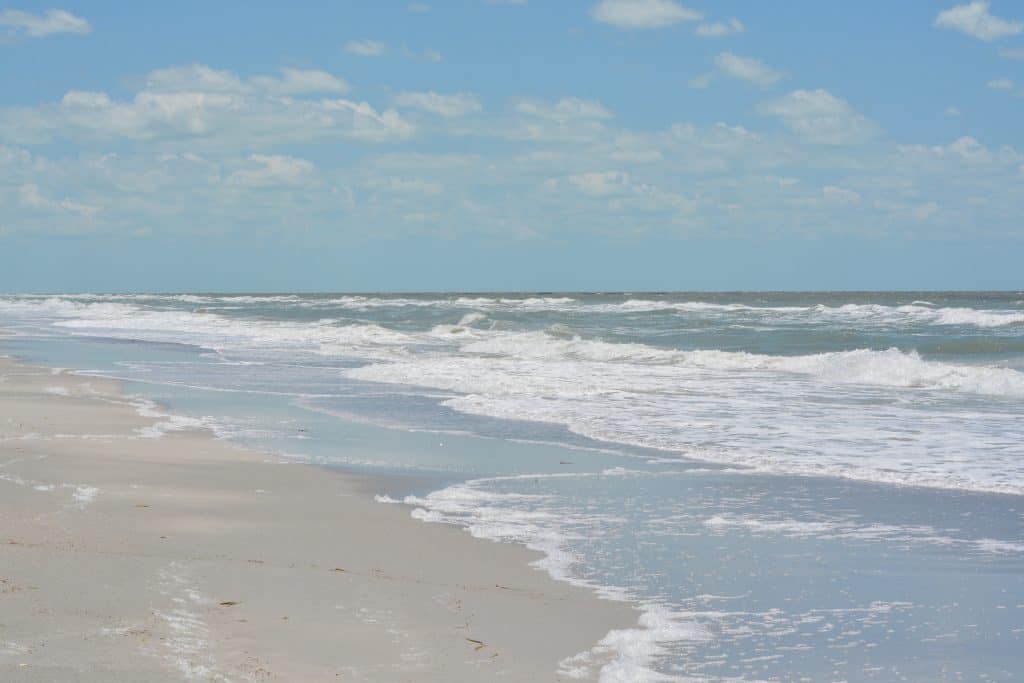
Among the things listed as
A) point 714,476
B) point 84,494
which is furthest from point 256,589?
point 714,476

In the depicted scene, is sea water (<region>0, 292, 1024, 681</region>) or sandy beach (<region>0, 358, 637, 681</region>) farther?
sea water (<region>0, 292, 1024, 681</region>)

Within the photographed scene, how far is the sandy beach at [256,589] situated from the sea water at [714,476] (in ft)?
1.00

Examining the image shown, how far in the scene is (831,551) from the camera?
5965 millimetres

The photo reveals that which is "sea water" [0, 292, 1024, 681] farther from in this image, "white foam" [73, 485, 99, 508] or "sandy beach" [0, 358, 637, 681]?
"white foam" [73, 485, 99, 508]

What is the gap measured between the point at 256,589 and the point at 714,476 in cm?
466

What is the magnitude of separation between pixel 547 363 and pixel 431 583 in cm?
1651

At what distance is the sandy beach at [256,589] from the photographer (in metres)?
3.84

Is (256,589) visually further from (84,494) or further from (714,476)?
(714,476)

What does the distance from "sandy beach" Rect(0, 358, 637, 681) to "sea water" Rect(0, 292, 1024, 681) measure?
31 cm

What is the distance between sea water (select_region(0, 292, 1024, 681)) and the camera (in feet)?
14.6

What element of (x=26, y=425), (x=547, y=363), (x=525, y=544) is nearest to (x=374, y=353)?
(x=547, y=363)

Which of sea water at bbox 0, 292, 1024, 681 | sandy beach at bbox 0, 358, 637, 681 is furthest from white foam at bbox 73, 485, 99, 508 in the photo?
sea water at bbox 0, 292, 1024, 681

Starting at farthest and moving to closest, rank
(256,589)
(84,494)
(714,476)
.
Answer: (714,476), (84,494), (256,589)

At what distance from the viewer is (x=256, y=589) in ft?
15.8
